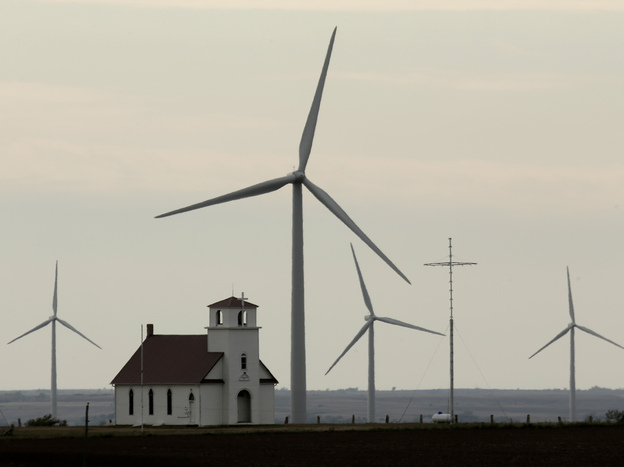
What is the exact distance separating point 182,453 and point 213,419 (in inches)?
1640

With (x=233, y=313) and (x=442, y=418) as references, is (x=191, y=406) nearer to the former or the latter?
(x=233, y=313)

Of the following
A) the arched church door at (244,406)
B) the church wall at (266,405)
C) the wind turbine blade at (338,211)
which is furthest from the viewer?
the arched church door at (244,406)

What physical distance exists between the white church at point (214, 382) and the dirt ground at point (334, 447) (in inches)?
564

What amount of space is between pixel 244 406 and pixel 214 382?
3564mm

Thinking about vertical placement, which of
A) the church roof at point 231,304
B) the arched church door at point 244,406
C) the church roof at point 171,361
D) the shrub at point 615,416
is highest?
the church roof at point 231,304

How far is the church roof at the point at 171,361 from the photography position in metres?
119

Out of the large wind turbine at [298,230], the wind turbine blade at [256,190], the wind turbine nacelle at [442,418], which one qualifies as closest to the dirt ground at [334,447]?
the large wind turbine at [298,230]

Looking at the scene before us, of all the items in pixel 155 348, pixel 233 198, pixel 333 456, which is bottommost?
pixel 333 456

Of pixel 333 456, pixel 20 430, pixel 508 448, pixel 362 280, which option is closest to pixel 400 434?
pixel 508 448

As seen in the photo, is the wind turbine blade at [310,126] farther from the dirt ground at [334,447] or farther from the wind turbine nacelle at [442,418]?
the wind turbine nacelle at [442,418]

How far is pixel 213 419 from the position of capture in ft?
386

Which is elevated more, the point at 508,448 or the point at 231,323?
the point at 231,323

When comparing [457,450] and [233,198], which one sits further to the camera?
[233,198]

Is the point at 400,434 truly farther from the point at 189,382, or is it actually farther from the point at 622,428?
the point at 189,382
